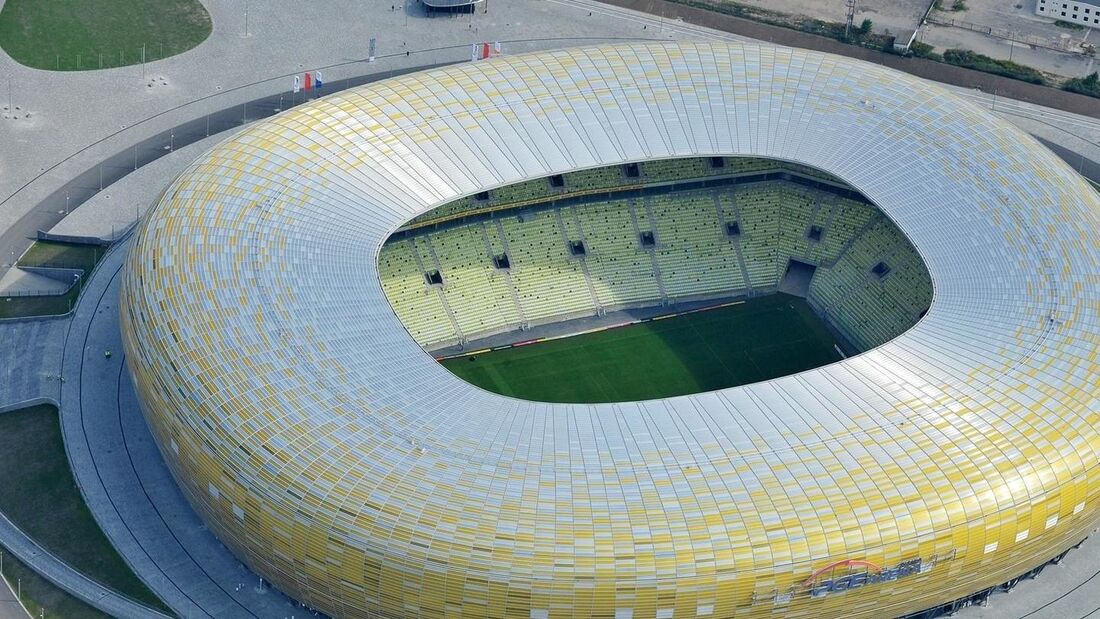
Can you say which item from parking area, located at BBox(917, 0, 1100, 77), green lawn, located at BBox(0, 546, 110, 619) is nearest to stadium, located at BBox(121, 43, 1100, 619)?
green lawn, located at BBox(0, 546, 110, 619)

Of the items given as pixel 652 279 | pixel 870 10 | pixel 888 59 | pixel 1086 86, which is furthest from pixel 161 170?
pixel 1086 86

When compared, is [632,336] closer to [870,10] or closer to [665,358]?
[665,358]

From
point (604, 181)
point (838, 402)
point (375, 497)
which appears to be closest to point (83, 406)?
point (375, 497)

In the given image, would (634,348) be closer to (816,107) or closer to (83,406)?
(816,107)

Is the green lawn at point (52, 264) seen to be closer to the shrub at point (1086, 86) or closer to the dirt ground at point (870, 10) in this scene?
the dirt ground at point (870, 10)

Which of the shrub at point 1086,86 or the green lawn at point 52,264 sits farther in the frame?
the shrub at point 1086,86

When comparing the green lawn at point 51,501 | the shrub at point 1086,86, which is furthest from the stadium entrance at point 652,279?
the shrub at point 1086,86

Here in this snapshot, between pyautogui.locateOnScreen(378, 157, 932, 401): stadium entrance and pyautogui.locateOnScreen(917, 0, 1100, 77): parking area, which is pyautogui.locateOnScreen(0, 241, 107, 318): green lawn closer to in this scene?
pyautogui.locateOnScreen(378, 157, 932, 401): stadium entrance
